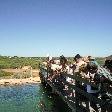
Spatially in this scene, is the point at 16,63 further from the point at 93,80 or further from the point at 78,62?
the point at 93,80

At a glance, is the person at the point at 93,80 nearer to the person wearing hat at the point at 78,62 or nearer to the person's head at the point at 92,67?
the person's head at the point at 92,67

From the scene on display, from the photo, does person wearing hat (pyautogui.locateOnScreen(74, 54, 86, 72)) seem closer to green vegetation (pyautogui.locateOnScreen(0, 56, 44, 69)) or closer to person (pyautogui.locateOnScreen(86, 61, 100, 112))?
person (pyautogui.locateOnScreen(86, 61, 100, 112))

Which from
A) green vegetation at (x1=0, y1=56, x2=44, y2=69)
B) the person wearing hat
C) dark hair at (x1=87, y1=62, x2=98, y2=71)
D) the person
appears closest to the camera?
the person

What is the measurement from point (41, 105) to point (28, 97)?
389cm

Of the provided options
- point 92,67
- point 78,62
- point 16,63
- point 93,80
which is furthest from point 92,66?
point 16,63

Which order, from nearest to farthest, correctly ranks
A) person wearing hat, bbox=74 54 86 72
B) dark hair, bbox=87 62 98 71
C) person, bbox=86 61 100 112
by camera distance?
person, bbox=86 61 100 112 < dark hair, bbox=87 62 98 71 < person wearing hat, bbox=74 54 86 72

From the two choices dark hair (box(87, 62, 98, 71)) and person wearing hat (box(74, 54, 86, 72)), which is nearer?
dark hair (box(87, 62, 98, 71))

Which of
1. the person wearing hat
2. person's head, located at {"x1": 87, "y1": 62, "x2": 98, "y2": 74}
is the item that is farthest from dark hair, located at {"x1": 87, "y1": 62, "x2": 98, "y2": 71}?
the person wearing hat

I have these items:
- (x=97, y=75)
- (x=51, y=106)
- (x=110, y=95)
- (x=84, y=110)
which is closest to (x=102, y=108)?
(x=110, y=95)

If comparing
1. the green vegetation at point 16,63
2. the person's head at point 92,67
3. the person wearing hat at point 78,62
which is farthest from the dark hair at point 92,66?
the green vegetation at point 16,63

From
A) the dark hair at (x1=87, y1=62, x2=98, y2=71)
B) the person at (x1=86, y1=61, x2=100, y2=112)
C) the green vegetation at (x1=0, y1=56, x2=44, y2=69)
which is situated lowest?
the person at (x1=86, y1=61, x2=100, y2=112)

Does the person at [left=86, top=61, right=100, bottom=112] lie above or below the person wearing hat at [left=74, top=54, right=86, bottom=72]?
below

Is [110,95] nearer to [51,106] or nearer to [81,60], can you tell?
[81,60]

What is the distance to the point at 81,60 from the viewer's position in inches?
497
